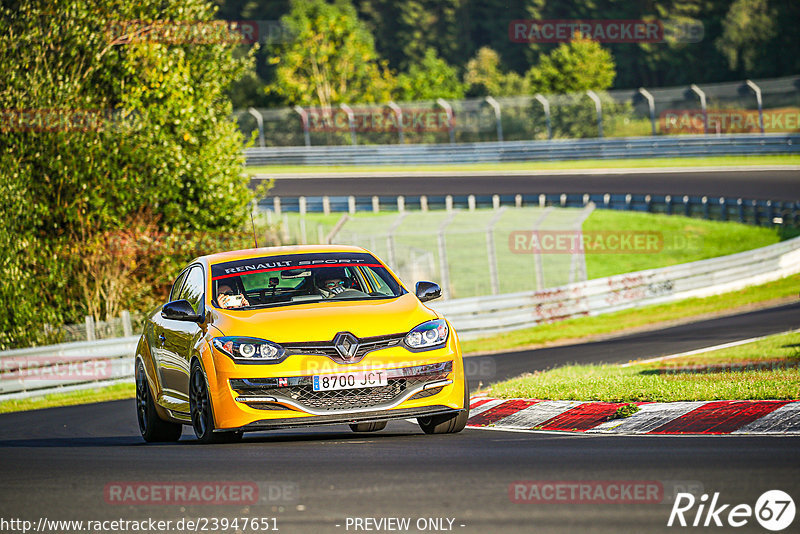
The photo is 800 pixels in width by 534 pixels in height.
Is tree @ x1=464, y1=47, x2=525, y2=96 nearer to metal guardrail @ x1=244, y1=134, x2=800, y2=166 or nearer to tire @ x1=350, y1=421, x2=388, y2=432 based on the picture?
metal guardrail @ x1=244, y1=134, x2=800, y2=166

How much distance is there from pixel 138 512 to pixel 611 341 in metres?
16.7

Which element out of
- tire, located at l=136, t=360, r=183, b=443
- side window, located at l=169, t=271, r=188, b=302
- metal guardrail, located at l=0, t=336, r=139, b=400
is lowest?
metal guardrail, located at l=0, t=336, r=139, b=400

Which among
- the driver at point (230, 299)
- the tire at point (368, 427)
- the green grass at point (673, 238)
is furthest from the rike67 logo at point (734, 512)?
the green grass at point (673, 238)

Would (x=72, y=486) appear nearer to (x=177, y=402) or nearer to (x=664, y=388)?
(x=177, y=402)

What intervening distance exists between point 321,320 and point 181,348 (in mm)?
1519

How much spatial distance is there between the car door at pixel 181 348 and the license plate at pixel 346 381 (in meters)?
1.27

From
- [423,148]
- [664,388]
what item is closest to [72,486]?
[664,388]

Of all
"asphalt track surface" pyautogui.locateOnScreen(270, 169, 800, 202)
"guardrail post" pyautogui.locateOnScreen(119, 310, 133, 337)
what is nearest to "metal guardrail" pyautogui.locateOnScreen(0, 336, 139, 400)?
"guardrail post" pyautogui.locateOnScreen(119, 310, 133, 337)

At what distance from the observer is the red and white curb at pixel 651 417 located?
814 centimetres

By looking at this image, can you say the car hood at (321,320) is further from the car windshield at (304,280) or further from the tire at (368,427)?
the tire at (368,427)

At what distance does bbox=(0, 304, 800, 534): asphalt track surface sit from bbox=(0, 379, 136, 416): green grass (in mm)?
9550

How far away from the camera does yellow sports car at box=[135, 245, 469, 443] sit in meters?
8.41

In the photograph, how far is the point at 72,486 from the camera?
6.82 metres

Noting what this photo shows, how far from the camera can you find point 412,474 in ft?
21.9
